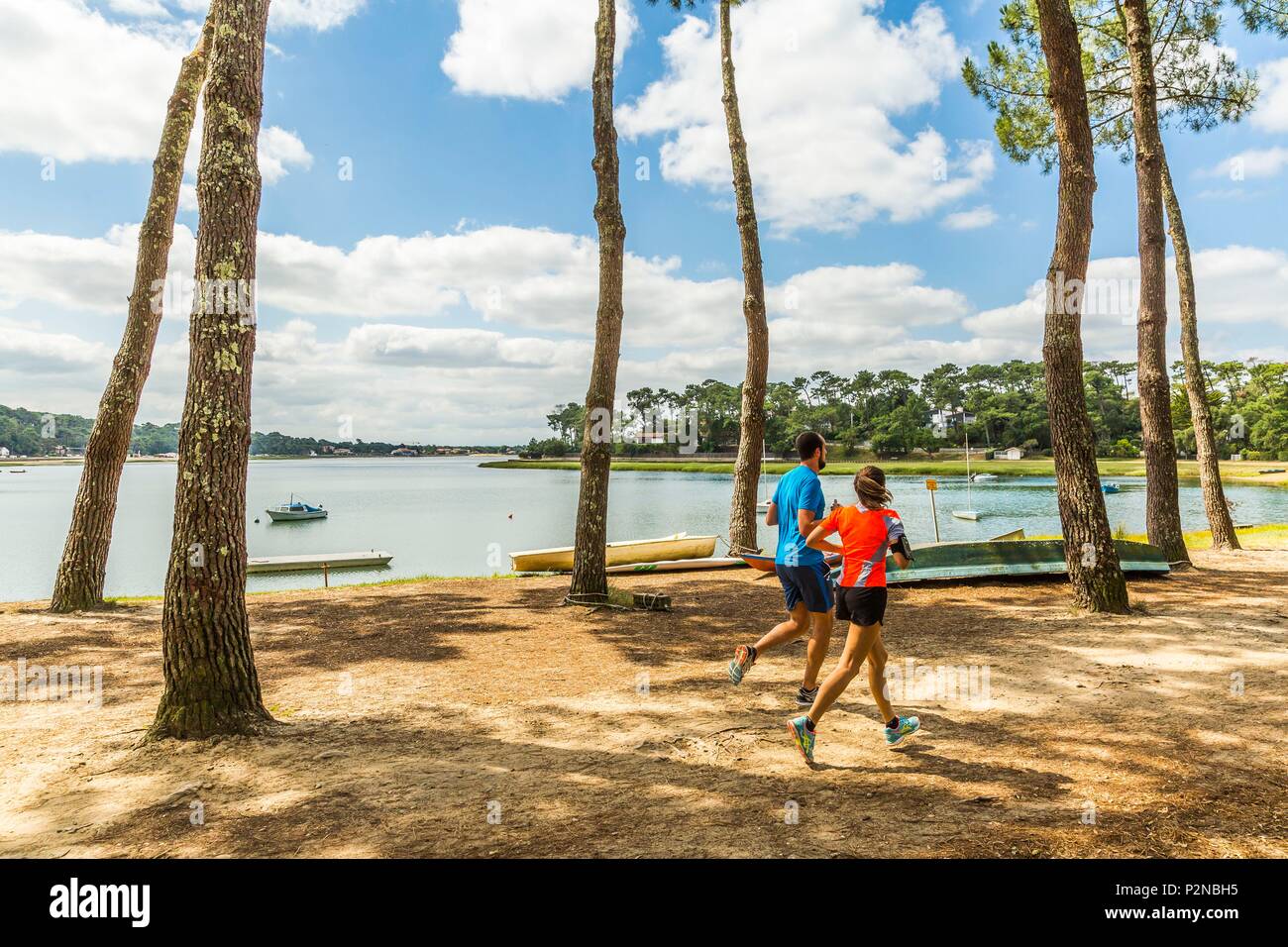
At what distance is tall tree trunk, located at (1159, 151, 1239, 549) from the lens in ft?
49.2

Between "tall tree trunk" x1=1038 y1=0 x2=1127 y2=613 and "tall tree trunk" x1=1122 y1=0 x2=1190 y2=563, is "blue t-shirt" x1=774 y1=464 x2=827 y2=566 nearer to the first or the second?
"tall tree trunk" x1=1038 y1=0 x2=1127 y2=613

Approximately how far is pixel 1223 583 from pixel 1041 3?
8.45 m

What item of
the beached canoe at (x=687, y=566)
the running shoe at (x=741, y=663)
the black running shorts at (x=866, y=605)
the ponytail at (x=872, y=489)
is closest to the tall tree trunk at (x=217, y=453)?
the running shoe at (x=741, y=663)

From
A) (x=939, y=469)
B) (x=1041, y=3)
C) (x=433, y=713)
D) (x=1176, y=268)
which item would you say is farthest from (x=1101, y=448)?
(x=433, y=713)

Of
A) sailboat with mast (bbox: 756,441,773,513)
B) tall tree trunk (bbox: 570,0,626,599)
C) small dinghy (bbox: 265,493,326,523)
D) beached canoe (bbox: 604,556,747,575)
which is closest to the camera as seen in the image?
tall tree trunk (bbox: 570,0,626,599)

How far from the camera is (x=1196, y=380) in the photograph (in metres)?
15.4

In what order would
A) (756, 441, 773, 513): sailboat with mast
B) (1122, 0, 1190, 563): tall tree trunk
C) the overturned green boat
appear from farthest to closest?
(756, 441, 773, 513): sailboat with mast, (1122, 0, 1190, 563): tall tree trunk, the overturned green boat

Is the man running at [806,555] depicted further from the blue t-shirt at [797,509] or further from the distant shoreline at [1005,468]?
the distant shoreline at [1005,468]

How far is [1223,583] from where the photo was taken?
11.2m

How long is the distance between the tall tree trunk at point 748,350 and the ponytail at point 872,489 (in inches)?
361

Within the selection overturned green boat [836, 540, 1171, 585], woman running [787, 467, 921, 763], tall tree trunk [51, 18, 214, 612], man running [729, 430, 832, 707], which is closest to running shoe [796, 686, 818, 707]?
man running [729, 430, 832, 707]

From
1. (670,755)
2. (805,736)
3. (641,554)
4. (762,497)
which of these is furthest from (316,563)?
(762,497)

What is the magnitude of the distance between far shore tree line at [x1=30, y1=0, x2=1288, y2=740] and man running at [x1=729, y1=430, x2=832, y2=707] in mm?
3924
